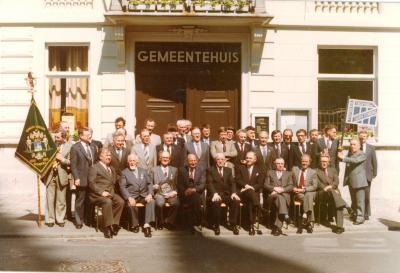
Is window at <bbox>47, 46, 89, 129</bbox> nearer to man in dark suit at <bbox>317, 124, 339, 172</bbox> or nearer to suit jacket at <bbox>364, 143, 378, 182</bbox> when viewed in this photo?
man in dark suit at <bbox>317, 124, 339, 172</bbox>

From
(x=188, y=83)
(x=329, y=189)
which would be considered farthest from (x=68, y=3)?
(x=329, y=189)

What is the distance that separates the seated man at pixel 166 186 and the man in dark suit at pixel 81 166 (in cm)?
126

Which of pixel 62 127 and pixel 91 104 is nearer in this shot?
pixel 62 127

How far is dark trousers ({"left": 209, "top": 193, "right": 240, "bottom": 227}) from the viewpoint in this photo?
39.4 feet

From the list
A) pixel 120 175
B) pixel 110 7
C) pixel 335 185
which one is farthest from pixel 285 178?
pixel 110 7

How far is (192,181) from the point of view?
12.4 meters

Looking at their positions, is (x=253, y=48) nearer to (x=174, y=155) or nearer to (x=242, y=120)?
(x=242, y=120)

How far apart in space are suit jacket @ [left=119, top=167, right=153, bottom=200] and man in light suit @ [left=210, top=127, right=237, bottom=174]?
1667 mm

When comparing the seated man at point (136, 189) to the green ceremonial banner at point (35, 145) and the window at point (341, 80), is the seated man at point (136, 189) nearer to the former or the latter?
the green ceremonial banner at point (35, 145)

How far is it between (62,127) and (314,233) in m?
5.44

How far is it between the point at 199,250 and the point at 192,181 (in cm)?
217

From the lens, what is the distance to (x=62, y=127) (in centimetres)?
1295

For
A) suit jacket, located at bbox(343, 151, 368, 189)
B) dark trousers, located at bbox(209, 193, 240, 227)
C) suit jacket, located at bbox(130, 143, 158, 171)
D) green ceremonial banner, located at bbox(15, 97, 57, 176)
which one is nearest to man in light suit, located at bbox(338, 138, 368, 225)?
suit jacket, located at bbox(343, 151, 368, 189)

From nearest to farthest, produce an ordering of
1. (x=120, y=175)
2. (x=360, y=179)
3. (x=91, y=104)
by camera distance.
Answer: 1. (x=120, y=175)
2. (x=360, y=179)
3. (x=91, y=104)
